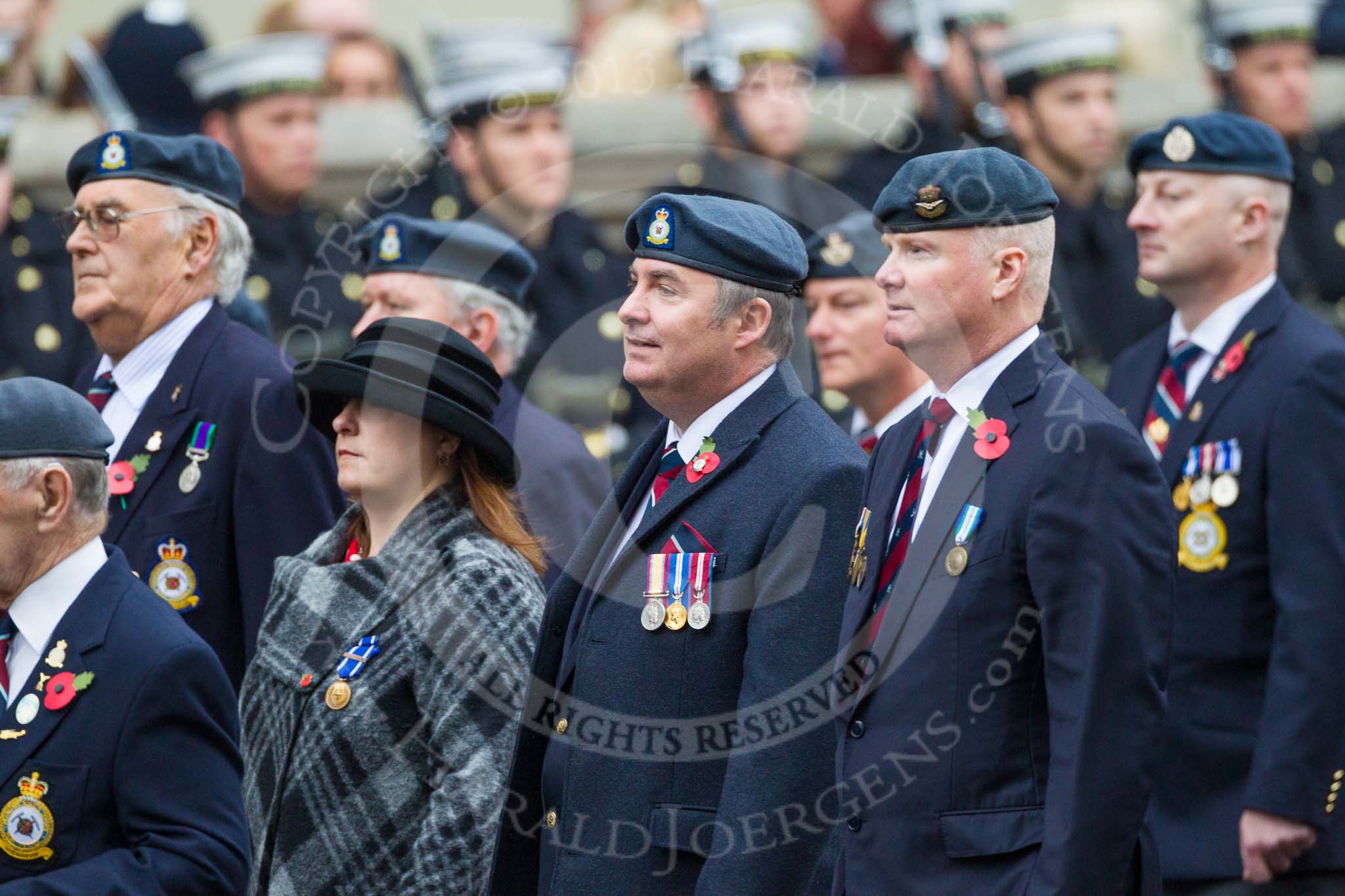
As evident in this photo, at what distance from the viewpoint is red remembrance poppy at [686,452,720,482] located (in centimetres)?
438

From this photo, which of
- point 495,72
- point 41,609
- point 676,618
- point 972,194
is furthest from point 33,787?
point 495,72

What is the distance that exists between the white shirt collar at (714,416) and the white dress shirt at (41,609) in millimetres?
1182

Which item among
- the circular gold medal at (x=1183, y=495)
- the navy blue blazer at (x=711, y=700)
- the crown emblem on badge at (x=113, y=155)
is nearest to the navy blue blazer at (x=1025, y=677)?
the navy blue blazer at (x=711, y=700)

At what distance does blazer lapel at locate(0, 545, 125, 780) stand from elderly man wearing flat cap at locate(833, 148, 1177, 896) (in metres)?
1.40

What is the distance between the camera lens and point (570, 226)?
29.1 ft

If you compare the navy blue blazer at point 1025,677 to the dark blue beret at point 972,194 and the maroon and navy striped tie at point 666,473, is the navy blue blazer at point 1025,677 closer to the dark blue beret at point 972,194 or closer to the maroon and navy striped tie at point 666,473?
the dark blue beret at point 972,194

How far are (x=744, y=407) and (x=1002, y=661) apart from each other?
826 millimetres

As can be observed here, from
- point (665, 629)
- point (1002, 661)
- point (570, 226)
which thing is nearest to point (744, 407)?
point (665, 629)

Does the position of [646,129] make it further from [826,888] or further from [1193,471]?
[826,888]

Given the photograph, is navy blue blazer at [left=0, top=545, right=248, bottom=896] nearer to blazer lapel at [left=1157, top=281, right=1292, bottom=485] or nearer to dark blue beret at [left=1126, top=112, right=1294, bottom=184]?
blazer lapel at [left=1157, top=281, right=1292, bottom=485]

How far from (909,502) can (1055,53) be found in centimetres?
515

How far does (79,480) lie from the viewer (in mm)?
4270

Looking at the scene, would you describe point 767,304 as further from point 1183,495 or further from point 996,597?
point 1183,495

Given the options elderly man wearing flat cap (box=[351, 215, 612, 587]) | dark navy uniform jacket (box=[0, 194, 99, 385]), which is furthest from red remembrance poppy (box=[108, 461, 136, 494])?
dark navy uniform jacket (box=[0, 194, 99, 385])
